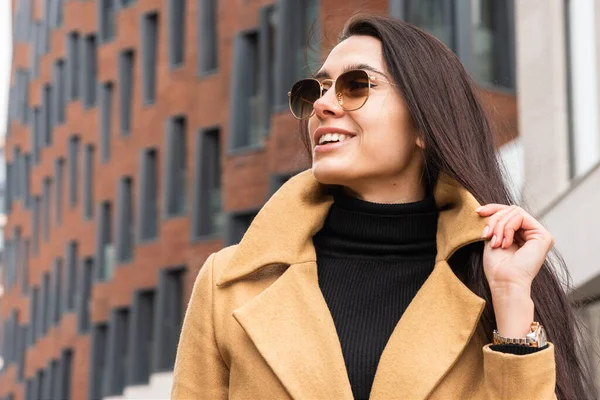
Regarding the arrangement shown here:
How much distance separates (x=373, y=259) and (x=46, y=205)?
1861 inches

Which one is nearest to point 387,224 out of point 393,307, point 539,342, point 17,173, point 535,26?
point 393,307

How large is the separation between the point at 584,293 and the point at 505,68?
26.8 ft

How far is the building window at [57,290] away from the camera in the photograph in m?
47.2

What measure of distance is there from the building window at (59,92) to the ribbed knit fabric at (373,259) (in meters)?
44.2

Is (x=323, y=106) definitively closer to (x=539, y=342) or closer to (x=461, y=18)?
(x=539, y=342)

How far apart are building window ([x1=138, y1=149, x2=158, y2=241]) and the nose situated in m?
31.2

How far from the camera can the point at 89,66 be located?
4456cm

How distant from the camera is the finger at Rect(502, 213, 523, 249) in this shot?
12.3 ft

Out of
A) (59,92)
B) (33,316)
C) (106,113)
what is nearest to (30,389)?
(33,316)

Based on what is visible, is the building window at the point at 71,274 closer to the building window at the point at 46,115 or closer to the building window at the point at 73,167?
the building window at the point at 73,167

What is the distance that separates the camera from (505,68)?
71.2ft

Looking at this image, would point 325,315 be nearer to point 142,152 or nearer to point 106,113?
point 142,152

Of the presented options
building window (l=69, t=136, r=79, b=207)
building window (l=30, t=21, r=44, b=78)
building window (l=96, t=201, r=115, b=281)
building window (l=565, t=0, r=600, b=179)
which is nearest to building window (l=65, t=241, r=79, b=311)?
building window (l=69, t=136, r=79, b=207)

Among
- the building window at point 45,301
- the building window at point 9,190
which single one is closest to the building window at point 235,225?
the building window at point 45,301
